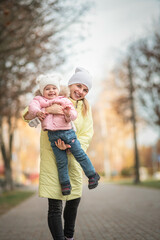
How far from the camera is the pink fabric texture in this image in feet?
12.4

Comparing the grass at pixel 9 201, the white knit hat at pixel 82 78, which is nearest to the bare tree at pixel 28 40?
the grass at pixel 9 201

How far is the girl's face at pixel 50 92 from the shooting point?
4.03 m

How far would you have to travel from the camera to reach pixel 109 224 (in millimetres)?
7262

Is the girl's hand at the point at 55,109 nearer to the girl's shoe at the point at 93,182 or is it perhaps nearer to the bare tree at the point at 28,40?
the girl's shoe at the point at 93,182

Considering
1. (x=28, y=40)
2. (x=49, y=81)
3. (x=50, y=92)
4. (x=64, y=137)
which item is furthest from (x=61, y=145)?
(x=28, y=40)

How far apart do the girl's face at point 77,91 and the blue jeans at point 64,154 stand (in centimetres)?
55

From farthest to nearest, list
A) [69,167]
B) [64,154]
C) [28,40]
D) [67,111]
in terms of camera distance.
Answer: [28,40]
[69,167]
[64,154]
[67,111]

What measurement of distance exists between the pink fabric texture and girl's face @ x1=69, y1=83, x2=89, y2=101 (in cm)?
34

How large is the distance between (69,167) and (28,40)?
10.5 metres

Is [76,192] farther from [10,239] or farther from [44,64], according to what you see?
[44,64]

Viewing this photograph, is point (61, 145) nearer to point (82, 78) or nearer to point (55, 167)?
point (55, 167)

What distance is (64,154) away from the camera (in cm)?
385

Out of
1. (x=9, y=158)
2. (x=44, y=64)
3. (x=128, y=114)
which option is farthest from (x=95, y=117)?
(x=44, y=64)

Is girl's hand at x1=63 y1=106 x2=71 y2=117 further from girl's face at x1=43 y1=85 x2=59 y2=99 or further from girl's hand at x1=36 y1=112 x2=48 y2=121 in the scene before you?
girl's face at x1=43 y1=85 x2=59 y2=99
